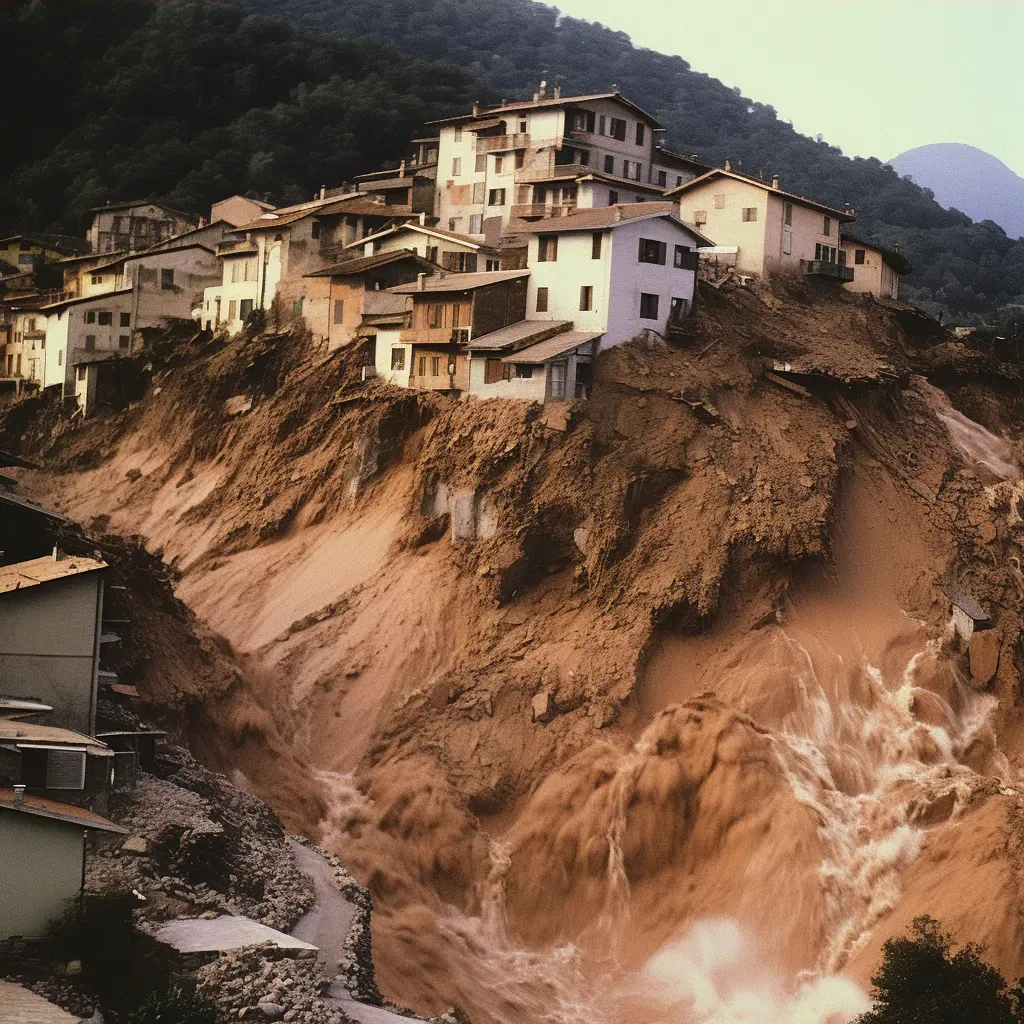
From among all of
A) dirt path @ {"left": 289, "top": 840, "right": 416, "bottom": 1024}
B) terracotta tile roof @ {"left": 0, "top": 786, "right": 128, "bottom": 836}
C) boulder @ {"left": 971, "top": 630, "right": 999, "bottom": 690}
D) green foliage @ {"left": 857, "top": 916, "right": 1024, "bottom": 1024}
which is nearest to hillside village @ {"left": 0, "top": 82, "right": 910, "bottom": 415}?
boulder @ {"left": 971, "top": 630, "right": 999, "bottom": 690}

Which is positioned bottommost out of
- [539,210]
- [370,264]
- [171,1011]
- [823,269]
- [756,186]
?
[171,1011]

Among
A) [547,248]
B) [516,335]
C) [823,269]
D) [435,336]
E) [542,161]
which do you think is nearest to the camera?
[516,335]

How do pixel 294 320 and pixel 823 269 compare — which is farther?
pixel 294 320

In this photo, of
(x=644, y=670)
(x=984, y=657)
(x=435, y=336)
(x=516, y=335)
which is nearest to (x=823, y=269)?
(x=516, y=335)

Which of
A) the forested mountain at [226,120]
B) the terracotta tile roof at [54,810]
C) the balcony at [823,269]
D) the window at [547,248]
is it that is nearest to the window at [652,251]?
the window at [547,248]

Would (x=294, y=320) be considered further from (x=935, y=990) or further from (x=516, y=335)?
(x=935, y=990)

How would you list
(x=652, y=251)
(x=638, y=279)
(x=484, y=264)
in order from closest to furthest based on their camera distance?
(x=638, y=279) < (x=652, y=251) < (x=484, y=264)
